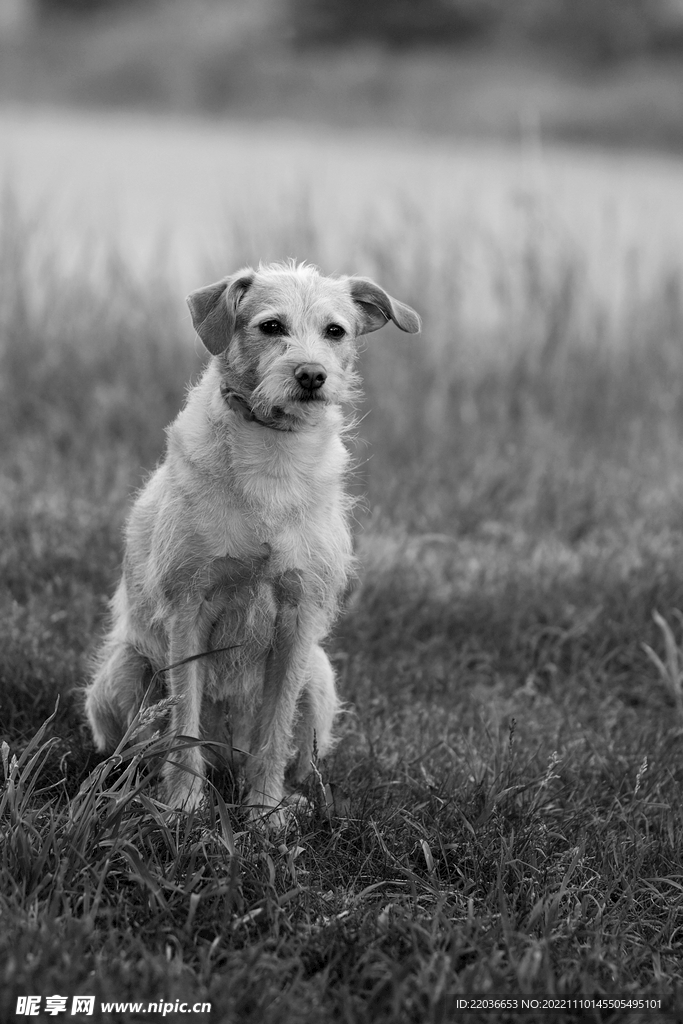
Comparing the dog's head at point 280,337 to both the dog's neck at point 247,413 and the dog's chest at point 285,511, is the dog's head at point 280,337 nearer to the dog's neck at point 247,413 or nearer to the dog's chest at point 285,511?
the dog's neck at point 247,413

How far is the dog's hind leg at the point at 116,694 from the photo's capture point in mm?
3775

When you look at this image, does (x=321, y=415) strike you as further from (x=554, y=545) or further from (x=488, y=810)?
(x=554, y=545)

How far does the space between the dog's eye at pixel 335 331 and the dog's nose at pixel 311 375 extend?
275mm

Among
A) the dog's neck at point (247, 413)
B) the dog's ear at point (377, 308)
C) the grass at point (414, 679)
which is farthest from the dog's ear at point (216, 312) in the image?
the grass at point (414, 679)

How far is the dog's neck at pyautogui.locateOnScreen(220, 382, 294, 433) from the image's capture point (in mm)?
3365

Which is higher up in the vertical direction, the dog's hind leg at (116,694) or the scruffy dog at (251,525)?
the scruffy dog at (251,525)

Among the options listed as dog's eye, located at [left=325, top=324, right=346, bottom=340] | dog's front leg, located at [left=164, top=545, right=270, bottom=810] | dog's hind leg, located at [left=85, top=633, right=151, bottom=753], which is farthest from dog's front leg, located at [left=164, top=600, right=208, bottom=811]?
dog's eye, located at [left=325, top=324, right=346, bottom=340]

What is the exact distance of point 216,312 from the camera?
3400 millimetres

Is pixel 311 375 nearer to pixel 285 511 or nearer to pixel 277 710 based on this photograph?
pixel 285 511

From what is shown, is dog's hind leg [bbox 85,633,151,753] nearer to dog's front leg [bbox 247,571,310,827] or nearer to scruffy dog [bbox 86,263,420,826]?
scruffy dog [bbox 86,263,420,826]

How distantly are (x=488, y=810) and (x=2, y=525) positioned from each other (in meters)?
3.04

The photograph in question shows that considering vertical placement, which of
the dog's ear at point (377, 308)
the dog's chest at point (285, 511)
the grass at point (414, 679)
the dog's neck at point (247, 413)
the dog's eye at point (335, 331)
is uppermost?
the dog's ear at point (377, 308)

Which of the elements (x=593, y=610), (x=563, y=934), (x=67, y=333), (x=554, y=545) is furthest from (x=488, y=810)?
(x=67, y=333)

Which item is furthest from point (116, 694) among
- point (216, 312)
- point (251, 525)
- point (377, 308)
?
point (377, 308)
